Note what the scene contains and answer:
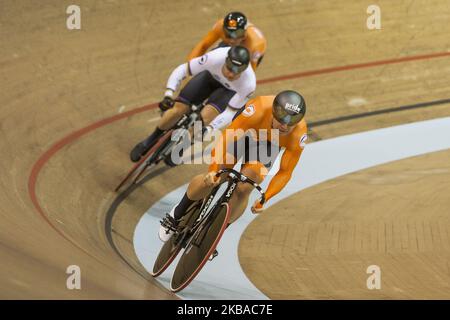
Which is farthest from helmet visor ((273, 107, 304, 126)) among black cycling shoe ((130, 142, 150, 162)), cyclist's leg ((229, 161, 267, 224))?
black cycling shoe ((130, 142, 150, 162))

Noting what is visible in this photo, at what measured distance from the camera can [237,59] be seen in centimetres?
516

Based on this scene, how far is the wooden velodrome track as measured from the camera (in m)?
4.74

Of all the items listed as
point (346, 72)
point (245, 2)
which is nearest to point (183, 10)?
point (245, 2)

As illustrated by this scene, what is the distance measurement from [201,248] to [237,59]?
134 cm

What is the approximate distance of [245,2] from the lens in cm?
850

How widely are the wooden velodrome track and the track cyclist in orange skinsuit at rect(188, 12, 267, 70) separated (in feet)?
3.01

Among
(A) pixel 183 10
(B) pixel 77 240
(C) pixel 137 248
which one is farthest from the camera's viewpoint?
(A) pixel 183 10

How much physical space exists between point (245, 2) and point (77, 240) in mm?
4469

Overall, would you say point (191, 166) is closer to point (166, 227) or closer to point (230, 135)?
point (166, 227)

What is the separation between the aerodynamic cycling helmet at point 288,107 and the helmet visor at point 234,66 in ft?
3.24

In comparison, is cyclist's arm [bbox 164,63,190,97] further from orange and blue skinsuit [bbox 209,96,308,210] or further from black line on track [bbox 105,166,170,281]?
orange and blue skinsuit [bbox 209,96,308,210]

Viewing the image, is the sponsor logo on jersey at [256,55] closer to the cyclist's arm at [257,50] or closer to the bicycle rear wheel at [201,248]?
the cyclist's arm at [257,50]

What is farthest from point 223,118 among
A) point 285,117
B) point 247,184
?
point 285,117
